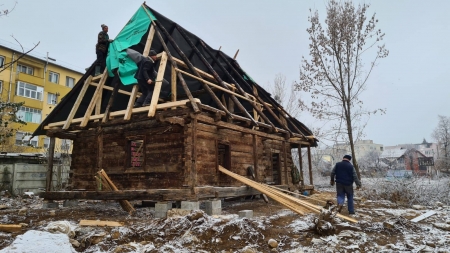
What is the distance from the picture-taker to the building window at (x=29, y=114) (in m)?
31.2

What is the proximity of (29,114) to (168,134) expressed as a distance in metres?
28.7

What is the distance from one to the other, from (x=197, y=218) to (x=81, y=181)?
7189 millimetres

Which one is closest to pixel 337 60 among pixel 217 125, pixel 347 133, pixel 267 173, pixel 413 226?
pixel 347 133

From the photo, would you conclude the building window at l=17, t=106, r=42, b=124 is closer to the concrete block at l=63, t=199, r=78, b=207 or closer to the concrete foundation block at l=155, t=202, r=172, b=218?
the concrete block at l=63, t=199, r=78, b=207

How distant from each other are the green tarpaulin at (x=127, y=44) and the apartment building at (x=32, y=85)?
21491 millimetres

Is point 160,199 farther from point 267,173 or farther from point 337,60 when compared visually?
point 337,60

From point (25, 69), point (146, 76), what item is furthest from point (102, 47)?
point (25, 69)

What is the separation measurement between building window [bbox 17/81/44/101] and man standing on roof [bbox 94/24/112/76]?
2500cm

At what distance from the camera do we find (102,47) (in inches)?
460

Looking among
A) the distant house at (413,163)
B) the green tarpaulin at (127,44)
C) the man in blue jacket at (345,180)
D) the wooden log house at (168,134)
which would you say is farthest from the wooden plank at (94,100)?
the distant house at (413,163)

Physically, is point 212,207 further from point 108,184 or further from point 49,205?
point 49,205

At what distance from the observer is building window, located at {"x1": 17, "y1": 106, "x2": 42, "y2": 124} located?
3117cm

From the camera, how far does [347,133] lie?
798 inches

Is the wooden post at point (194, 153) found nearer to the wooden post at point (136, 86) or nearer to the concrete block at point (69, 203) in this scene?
the wooden post at point (136, 86)
